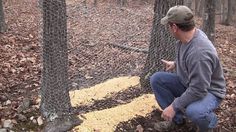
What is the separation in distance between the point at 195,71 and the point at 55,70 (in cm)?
177

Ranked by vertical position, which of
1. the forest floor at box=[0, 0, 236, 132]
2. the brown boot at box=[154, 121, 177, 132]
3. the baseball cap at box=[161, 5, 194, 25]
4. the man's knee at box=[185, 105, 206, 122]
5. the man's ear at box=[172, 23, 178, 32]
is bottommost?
the brown boot at box=[154, 121, 177, 132]

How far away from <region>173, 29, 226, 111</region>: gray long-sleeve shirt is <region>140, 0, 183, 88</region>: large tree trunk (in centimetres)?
138

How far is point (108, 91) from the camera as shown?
5.78 metres

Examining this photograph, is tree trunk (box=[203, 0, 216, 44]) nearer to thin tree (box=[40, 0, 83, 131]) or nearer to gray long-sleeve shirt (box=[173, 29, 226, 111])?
gray long-sleeve shirt (box=[173, 29, 226, 111])

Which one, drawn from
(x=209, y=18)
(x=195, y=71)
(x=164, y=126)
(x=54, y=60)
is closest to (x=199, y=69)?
(x=195, y=71)

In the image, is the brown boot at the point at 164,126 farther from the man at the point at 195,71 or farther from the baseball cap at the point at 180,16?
the baseball cap at the point at 180,16

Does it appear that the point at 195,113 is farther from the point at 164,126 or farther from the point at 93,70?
the point at 93,70

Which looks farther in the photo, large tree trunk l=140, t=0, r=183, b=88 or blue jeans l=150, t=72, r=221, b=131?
large tree trunk l=140, t=0, r=183, b=88

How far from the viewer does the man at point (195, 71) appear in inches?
161

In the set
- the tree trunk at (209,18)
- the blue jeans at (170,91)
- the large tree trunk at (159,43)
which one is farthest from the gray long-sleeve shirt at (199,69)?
the tree trunk at (209,18)

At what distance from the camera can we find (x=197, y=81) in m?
4.09

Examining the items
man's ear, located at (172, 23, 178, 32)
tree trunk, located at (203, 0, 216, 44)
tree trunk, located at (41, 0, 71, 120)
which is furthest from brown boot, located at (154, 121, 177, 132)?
tree trunk, located at (203, 0, 216, 44)

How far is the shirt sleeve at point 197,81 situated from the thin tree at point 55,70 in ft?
4.78

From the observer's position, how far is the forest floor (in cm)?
519
